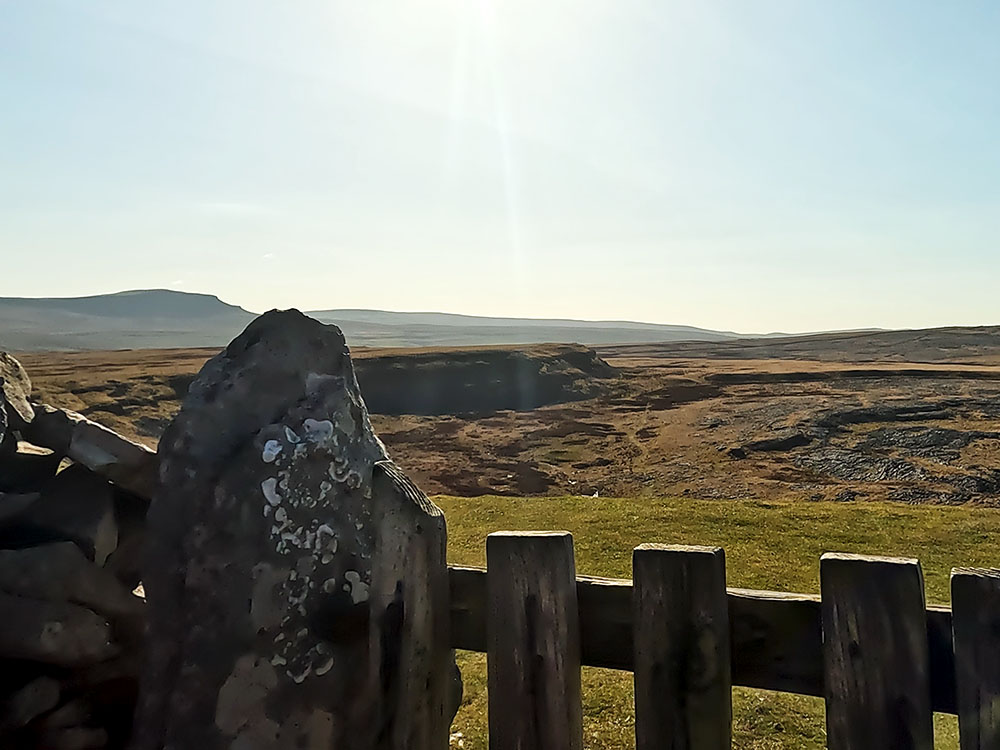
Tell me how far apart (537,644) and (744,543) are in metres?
8.38

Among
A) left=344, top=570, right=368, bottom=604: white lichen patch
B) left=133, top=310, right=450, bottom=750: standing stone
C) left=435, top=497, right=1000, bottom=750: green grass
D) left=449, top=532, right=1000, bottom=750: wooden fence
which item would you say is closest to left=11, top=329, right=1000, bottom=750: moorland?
left=435, top=497, right=1000, bottom=750: green grass

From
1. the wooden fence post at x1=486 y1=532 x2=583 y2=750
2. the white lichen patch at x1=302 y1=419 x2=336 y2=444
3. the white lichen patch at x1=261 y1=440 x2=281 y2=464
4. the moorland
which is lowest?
the moorland

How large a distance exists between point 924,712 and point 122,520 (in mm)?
3698

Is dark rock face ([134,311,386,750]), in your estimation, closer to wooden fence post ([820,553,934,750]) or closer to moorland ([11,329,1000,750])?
wooden fence post ([820,553,934,750])

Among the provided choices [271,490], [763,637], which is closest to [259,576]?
[271,490]

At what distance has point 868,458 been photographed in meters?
24.1

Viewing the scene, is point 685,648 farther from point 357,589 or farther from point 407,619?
point 357,589

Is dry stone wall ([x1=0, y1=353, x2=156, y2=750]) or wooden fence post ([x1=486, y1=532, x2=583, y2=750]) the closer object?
wooden fence post ([x1=486, y1=532, x2=583, y2=750])

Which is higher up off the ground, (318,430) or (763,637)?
(318,430)

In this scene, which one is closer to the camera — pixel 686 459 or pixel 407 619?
pixel 407 619

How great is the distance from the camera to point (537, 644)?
9.22ft

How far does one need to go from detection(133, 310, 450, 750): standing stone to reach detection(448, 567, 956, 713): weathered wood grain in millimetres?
486

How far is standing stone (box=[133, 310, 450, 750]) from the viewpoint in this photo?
107 inches

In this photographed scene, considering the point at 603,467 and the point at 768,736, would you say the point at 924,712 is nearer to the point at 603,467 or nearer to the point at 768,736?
the point at 768,736
